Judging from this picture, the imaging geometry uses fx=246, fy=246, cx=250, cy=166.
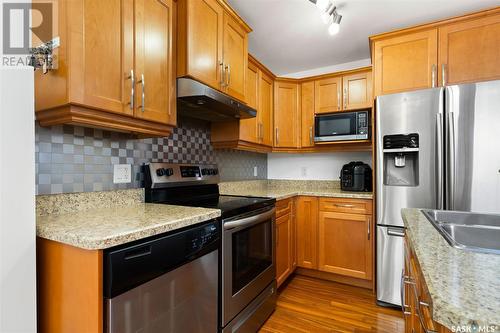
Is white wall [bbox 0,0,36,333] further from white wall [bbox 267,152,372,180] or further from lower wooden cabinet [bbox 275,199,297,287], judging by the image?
white wall [bbox 267,152,372,180]

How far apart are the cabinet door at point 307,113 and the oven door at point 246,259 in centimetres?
128

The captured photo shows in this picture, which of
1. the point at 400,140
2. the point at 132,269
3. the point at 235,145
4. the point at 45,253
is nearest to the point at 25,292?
the point at 45,253

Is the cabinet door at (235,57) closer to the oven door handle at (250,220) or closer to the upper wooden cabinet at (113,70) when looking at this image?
the upper wooden cabinet at (113,70)

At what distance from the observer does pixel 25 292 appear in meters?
0.91

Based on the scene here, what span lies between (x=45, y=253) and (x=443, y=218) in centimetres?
194

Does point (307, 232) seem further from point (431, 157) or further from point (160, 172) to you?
point (160, 172)

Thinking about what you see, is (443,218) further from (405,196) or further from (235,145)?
(235,145)

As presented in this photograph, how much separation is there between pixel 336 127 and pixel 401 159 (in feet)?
2.60

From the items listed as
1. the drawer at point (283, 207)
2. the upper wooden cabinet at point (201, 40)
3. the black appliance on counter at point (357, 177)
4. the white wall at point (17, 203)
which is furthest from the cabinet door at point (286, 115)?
the white wall at point (17, 203)

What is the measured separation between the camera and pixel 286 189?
317 centimetres

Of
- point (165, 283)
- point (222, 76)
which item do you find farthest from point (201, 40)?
point (165, 283)

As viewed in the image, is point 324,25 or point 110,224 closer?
point 110,224

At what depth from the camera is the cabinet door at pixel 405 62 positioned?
205cm

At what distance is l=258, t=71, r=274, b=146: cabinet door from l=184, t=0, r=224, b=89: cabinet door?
0.93 m
